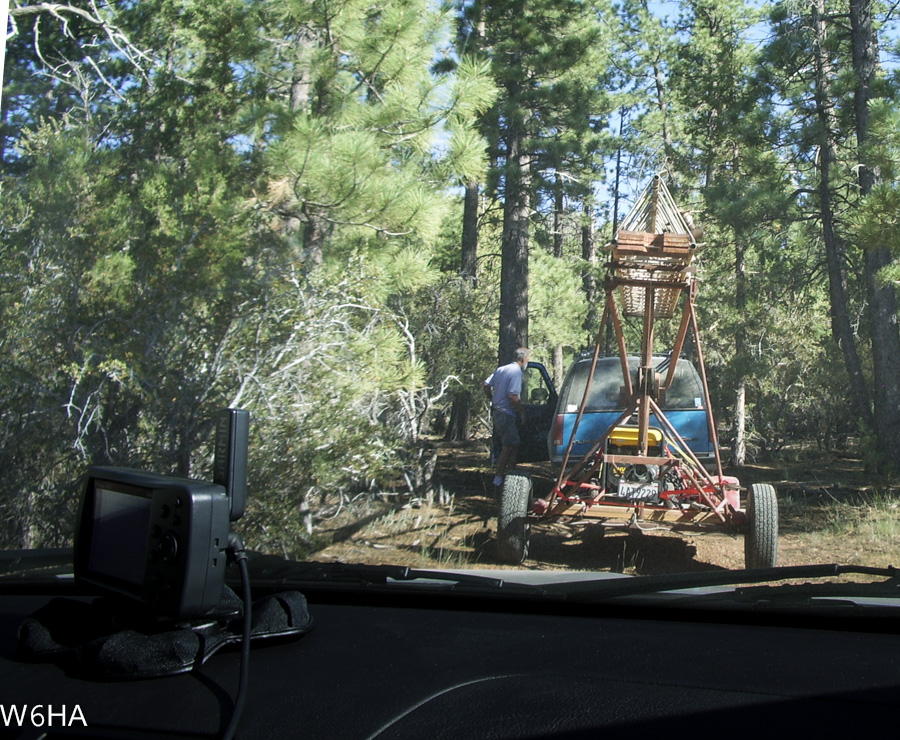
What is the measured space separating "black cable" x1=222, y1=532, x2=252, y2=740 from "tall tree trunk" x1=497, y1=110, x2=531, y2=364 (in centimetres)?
1127

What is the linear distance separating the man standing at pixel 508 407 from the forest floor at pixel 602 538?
0.72 meters

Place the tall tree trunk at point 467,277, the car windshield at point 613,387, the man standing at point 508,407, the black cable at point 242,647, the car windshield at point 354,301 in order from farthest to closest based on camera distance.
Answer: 1. the tall tree trunk at point 467,277
2. the man standing at point 508,407
3. the car windshield at point 613,387
4. the car windshield at point 354,301
5. the black cable at point 242,647

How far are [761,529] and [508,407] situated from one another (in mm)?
3684

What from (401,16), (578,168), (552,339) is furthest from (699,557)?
(552,339)

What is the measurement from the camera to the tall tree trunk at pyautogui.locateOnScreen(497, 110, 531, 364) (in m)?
13.5

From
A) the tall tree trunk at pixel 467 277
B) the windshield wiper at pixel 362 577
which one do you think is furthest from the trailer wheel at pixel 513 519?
the tall tree trunk at pixel 467 277

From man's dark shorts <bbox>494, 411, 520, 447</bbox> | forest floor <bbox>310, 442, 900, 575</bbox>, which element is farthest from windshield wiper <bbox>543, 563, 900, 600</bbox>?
man's dark shorts <bbox>494, 411, 520, 447</bbox>

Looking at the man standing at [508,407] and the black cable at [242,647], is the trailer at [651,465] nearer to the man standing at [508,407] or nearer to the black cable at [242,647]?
the man standing at [508,407]

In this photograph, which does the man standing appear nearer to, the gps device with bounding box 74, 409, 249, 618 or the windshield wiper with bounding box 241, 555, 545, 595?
the windshield wiper with bounding box 241, 555, 545, 595

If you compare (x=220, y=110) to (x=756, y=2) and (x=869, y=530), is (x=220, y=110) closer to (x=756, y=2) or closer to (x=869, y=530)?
(x=869, y=530)

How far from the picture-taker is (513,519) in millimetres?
7652

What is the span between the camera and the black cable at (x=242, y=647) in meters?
1.90

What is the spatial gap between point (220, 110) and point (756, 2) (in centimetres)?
1149

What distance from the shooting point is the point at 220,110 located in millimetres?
9461
